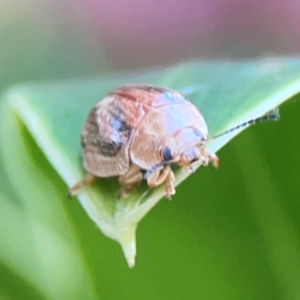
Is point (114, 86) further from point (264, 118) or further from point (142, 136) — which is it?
point (264, 118)

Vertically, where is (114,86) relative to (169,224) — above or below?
above

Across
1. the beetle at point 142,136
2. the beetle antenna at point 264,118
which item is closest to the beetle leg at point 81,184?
the beetle at point 142,136

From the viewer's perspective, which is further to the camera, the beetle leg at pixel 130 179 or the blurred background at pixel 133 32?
the blurred background at pixel 133 32

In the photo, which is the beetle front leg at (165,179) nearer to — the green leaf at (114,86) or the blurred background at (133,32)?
the green leaf at (114,86)

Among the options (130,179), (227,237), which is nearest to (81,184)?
(130,179)

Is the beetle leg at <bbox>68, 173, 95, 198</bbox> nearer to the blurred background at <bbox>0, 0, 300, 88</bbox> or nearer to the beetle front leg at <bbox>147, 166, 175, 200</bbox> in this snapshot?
the beetle front leg at <bbox>147, 166, 175, 200</bbox>

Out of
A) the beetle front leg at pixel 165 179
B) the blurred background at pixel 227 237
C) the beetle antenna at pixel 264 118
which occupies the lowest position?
the blurred background at pixel 227 237

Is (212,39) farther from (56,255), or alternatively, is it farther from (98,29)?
(56,255)
